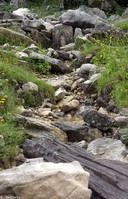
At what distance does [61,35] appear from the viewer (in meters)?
12.0

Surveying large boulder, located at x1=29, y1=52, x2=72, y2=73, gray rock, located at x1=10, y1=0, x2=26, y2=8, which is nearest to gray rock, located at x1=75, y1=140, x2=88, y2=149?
large boulder, located at x1=29, y1=52, x2=72, y2=73

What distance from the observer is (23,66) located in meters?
8.92

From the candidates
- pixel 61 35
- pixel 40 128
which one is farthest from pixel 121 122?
pixel 61 35

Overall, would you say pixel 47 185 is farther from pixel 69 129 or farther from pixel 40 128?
pixel 69 129

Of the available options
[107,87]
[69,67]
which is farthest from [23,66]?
[107,87]

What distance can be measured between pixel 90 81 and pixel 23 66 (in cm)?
161

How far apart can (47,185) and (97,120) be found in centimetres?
293

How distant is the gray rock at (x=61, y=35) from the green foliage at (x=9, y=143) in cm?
680

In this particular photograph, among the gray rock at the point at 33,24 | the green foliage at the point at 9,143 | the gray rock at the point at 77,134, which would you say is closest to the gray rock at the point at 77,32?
the gray rock at the point at 33,24

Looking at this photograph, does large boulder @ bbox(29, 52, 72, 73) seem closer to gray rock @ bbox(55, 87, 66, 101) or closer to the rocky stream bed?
the rocky stream bed

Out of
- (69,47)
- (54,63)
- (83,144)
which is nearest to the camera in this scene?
(83,144)

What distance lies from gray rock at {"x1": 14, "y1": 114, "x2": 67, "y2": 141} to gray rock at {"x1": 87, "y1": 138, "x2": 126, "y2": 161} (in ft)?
1.67

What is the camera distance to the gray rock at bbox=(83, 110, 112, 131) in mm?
6091

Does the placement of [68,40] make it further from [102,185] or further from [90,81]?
[102,185]
